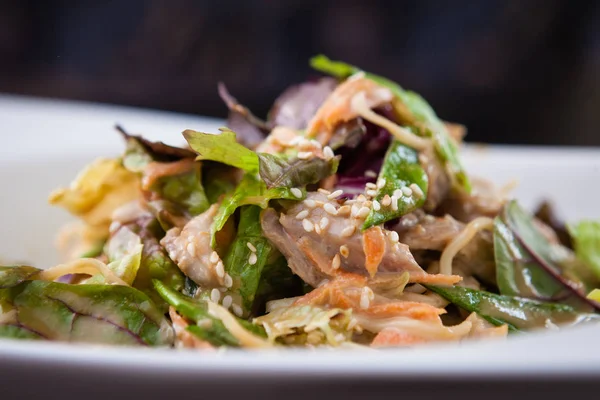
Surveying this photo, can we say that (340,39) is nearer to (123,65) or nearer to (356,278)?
(123,65)

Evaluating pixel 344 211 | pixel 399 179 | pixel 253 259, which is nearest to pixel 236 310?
pixel 253 259

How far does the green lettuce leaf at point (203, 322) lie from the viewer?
1.40 meters

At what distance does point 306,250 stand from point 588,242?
1.37 meters

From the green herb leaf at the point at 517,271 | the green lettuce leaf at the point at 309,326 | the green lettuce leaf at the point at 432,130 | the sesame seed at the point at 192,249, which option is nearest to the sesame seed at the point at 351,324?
the green lettuce leaf at the point at 309,326

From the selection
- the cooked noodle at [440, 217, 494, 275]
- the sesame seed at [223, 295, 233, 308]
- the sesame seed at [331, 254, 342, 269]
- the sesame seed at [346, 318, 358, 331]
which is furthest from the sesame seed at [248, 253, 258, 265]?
the cooked noodle at [440, 217, 494, 275]

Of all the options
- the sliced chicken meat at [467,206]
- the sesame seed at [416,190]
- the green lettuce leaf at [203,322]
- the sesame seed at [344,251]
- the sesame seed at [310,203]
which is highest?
the sesame seed at [416,190]

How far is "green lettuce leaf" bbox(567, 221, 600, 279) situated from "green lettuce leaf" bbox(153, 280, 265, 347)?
141cm

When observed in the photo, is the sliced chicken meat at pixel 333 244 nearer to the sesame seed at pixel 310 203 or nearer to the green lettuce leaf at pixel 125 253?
the sesame seed at pixel 310 203

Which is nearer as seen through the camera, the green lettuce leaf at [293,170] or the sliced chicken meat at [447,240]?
the green lettuce leaf at [293,170]

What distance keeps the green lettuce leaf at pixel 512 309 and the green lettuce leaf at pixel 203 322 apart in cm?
56

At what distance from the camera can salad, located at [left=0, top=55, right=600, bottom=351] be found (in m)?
1.52

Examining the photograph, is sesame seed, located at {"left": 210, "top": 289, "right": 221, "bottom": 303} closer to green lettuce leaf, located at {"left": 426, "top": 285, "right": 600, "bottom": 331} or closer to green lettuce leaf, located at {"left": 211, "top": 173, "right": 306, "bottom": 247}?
green lettuce leaf, located at {"left": 211, "top": 173, "right": 306, "bottom": 247}

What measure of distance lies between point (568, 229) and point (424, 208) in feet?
3.14

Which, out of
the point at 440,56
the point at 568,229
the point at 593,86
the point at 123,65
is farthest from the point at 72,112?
the point at 593,86
